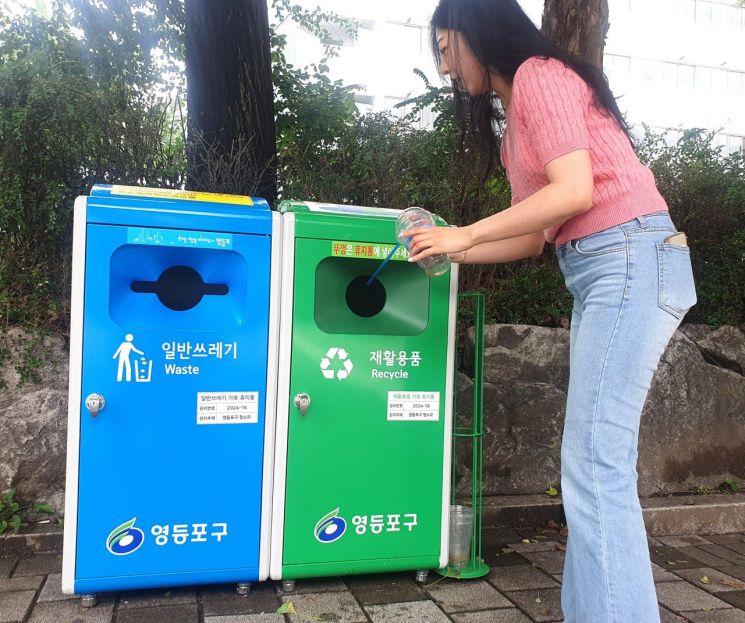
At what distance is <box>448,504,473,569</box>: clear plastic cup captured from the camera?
251 centimetres

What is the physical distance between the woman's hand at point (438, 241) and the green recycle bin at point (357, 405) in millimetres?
526

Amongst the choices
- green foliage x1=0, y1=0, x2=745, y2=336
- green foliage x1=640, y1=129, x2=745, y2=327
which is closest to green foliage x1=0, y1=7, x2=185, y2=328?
green foliage x1=0, y1=0, x2=745, y2=336

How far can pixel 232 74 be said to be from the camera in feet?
12.0

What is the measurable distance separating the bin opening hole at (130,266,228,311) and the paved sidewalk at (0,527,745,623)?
101cm

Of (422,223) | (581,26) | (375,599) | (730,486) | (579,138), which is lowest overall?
(375,599)

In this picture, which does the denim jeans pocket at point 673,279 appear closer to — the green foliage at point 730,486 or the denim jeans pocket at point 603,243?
the denim jeans pocket at point 603,243

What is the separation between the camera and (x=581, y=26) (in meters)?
4.12

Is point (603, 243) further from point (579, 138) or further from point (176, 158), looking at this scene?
point (176, 158)

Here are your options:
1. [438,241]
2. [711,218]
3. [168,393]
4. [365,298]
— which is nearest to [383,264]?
[365,298]

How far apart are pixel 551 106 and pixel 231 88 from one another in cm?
256

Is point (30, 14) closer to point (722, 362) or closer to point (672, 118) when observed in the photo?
point (722, 362)

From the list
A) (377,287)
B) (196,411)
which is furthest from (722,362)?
(196,411)

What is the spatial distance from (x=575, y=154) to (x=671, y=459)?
259 centimetres

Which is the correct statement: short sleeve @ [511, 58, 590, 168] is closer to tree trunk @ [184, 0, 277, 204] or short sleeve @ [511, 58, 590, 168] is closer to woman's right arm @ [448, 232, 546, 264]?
woman's right arm @ [448, 232, 546, 264]
